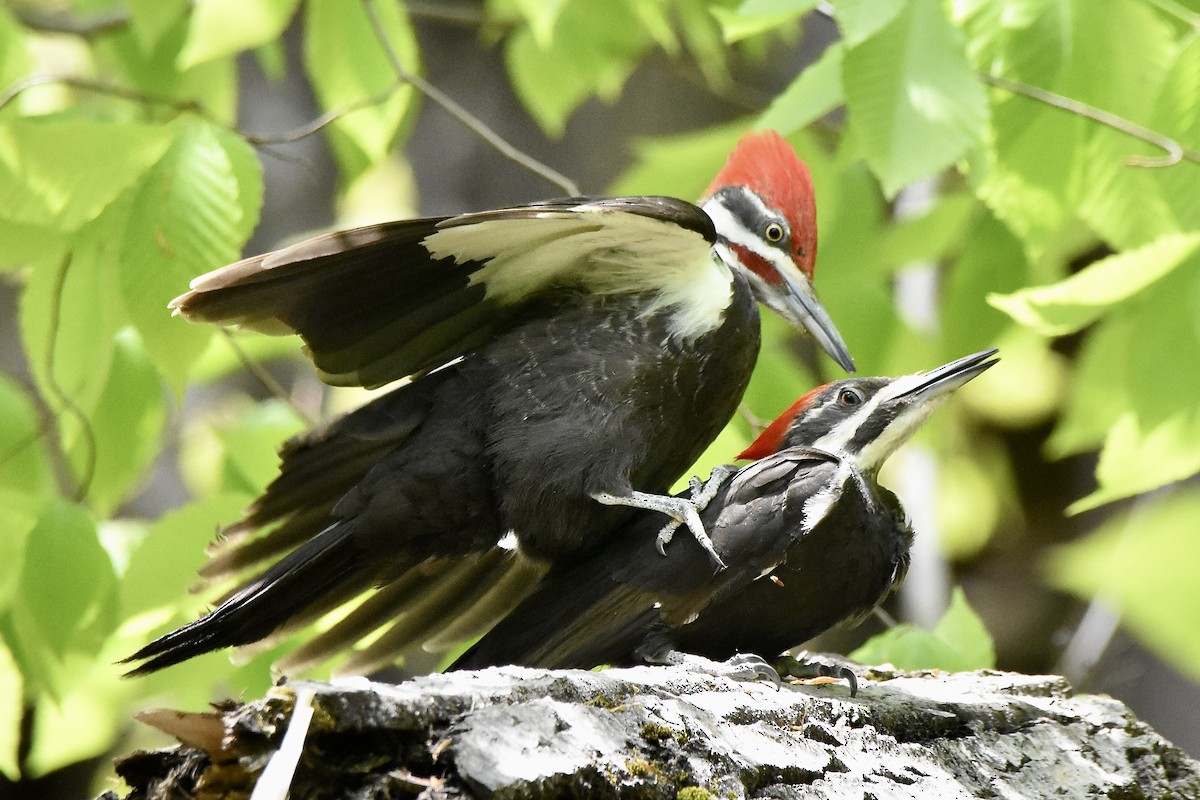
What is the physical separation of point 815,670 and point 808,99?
1049 millimetres

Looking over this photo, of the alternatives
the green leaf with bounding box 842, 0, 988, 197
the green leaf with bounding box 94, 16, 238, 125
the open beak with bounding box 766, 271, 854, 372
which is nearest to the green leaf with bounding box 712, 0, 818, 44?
the green leaf with bounding box 842, 0, 988, 197

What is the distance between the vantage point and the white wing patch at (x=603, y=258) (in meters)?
2.08

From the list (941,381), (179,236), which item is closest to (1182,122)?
(941,381)

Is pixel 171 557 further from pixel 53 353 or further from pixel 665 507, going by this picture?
pixel 665 507

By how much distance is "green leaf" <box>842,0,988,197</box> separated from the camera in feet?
6.72

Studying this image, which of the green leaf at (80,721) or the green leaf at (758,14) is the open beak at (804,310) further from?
the green leaf at (80,721)

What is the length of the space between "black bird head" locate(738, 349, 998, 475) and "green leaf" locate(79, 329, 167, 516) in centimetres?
138

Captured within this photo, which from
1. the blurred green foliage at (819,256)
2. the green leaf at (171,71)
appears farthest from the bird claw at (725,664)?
the green leaf at (171,71)

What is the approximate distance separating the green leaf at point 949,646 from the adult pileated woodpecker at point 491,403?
0.69 meters

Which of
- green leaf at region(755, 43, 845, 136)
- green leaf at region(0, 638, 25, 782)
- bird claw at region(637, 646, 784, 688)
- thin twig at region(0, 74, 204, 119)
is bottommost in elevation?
green leaf at region(0, 638, 25, 782)

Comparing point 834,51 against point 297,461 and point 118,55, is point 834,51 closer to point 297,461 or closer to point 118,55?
point 297,461

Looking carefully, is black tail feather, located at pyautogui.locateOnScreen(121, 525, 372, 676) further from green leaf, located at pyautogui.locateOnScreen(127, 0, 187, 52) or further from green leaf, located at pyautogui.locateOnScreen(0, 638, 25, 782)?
green leaf, located at pyautogui.locateOnScreen(127, 0, 187, 52)

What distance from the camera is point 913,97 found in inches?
82.4

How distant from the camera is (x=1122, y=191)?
233 cm
